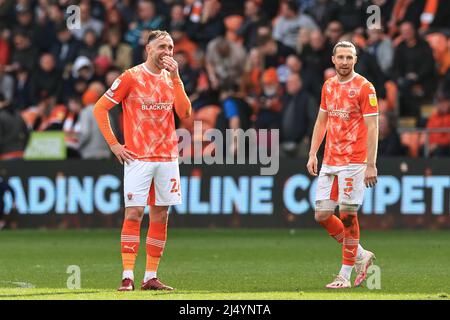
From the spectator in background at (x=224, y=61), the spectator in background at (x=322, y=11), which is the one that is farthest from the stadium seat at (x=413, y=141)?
the spectator in background at (x=224, y=61)

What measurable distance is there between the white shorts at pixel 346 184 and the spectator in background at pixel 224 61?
10.5 m

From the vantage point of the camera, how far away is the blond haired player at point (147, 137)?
1199 cm

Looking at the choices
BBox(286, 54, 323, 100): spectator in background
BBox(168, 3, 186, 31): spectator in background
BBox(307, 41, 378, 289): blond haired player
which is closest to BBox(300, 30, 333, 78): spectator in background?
BBox(286, 54, 323, 100): spectator in background

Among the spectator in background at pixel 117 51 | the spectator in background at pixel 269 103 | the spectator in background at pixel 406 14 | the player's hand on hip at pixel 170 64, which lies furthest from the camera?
the spectator in background at pixel 117 51

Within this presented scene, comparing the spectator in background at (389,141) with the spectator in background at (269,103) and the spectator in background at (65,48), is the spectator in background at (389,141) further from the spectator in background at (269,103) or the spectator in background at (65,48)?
the spectator in background at (65,48)

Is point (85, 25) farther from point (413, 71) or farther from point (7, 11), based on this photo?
point (413, 71)

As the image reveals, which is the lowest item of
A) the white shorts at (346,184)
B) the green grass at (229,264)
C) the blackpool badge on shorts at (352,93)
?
the green grass at (229,264)

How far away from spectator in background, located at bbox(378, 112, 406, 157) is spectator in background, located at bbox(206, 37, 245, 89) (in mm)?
3084

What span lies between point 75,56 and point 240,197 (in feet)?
18.9

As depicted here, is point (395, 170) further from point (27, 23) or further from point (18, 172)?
point (27, 23)

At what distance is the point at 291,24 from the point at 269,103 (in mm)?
2146

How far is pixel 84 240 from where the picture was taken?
1966 cm

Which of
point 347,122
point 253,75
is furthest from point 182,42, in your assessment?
point 347,122
